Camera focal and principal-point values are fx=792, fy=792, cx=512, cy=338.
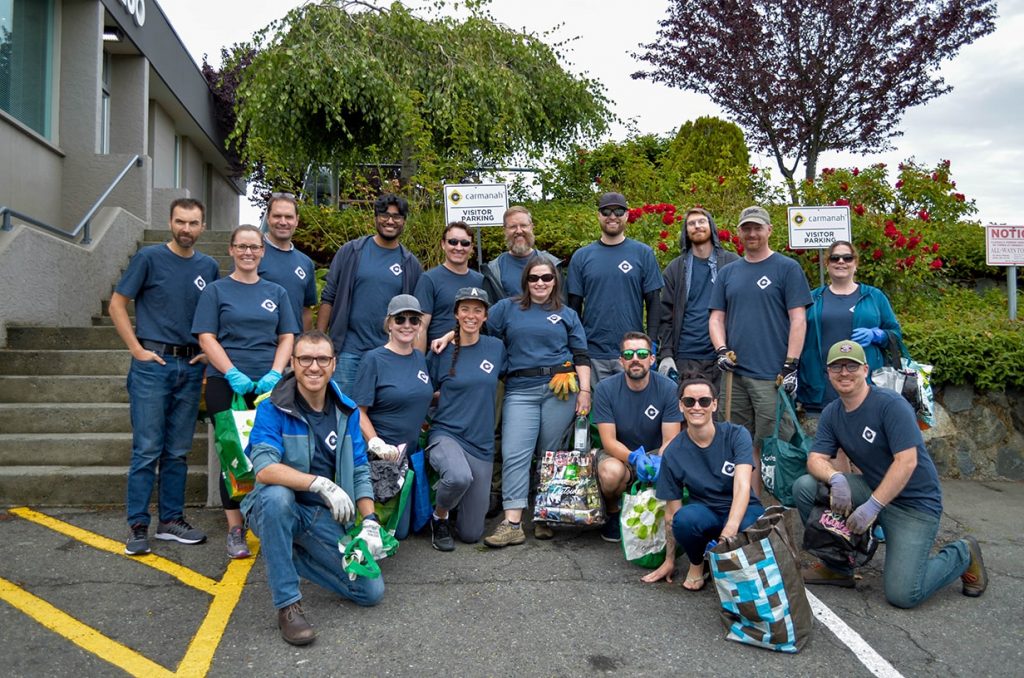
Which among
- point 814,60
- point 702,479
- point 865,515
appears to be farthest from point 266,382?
point 814,60

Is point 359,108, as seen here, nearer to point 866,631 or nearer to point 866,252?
point 866,252

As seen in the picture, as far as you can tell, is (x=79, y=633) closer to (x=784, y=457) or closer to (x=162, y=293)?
(x=162, y=293)

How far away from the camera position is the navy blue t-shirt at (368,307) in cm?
538

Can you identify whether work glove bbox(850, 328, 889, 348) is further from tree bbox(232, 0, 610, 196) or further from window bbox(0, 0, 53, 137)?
window bbox(0, 0, 53, 137)

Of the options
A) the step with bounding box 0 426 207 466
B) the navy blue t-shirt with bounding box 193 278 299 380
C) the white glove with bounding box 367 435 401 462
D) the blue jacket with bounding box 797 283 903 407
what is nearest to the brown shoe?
the white glove with bounding box 367 435 401 462

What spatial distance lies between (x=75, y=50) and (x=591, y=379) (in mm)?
9756

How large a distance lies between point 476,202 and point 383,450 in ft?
9.88

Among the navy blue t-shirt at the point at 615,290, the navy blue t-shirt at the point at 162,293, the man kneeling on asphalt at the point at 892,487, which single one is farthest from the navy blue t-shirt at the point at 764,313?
the navy blue t-shirt at the point at 162,293

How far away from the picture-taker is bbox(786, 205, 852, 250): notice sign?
7.12 metres

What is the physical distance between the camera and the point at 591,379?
5.52 metres

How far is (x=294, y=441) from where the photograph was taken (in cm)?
388

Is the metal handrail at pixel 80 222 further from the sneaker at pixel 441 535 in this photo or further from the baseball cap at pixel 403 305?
the sneaker at pixel 441 535

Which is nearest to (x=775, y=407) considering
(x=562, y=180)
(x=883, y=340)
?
(x=883, y=340)

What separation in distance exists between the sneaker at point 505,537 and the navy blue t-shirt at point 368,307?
4.83 ft
